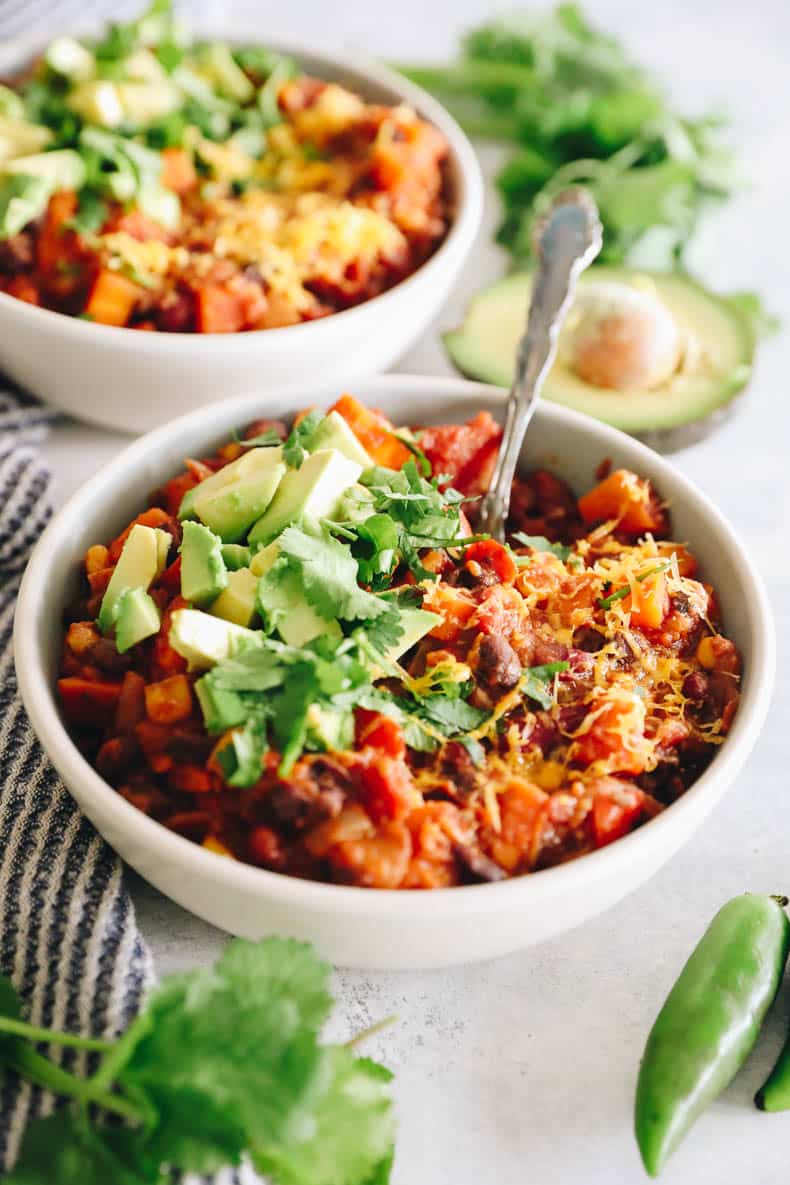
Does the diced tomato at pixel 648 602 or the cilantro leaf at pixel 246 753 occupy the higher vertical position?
the diced tomato at pixel 648 602

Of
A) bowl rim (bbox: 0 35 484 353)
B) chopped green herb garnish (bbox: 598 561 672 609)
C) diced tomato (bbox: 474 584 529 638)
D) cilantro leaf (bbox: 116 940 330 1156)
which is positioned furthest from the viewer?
bowl rim (bbox: 0 35 484 353)

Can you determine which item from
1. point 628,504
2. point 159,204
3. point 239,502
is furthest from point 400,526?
point 159,204

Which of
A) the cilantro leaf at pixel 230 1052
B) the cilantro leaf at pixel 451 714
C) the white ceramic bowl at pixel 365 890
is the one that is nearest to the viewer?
the cilantro leaf at pixel 230 1052

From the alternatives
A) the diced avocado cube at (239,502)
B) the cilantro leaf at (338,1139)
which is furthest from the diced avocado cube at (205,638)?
the cilantro leaf at (338,1139)

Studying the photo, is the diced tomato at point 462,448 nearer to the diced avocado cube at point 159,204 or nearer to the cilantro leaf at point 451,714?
the cilantro leaf at point 451,714

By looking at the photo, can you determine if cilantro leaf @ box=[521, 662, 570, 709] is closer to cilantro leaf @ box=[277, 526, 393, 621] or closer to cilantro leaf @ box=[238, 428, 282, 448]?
cilantro leaf @ box=[277, 526, 393, 621]

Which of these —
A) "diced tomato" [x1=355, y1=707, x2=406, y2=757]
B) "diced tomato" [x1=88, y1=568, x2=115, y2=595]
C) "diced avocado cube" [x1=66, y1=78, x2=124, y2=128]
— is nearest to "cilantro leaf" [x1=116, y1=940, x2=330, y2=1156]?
"diced tomato" [x1=355, y1=707, x2=406, y2=757]

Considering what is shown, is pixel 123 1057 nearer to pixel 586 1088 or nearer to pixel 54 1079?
pixel 54 1079
